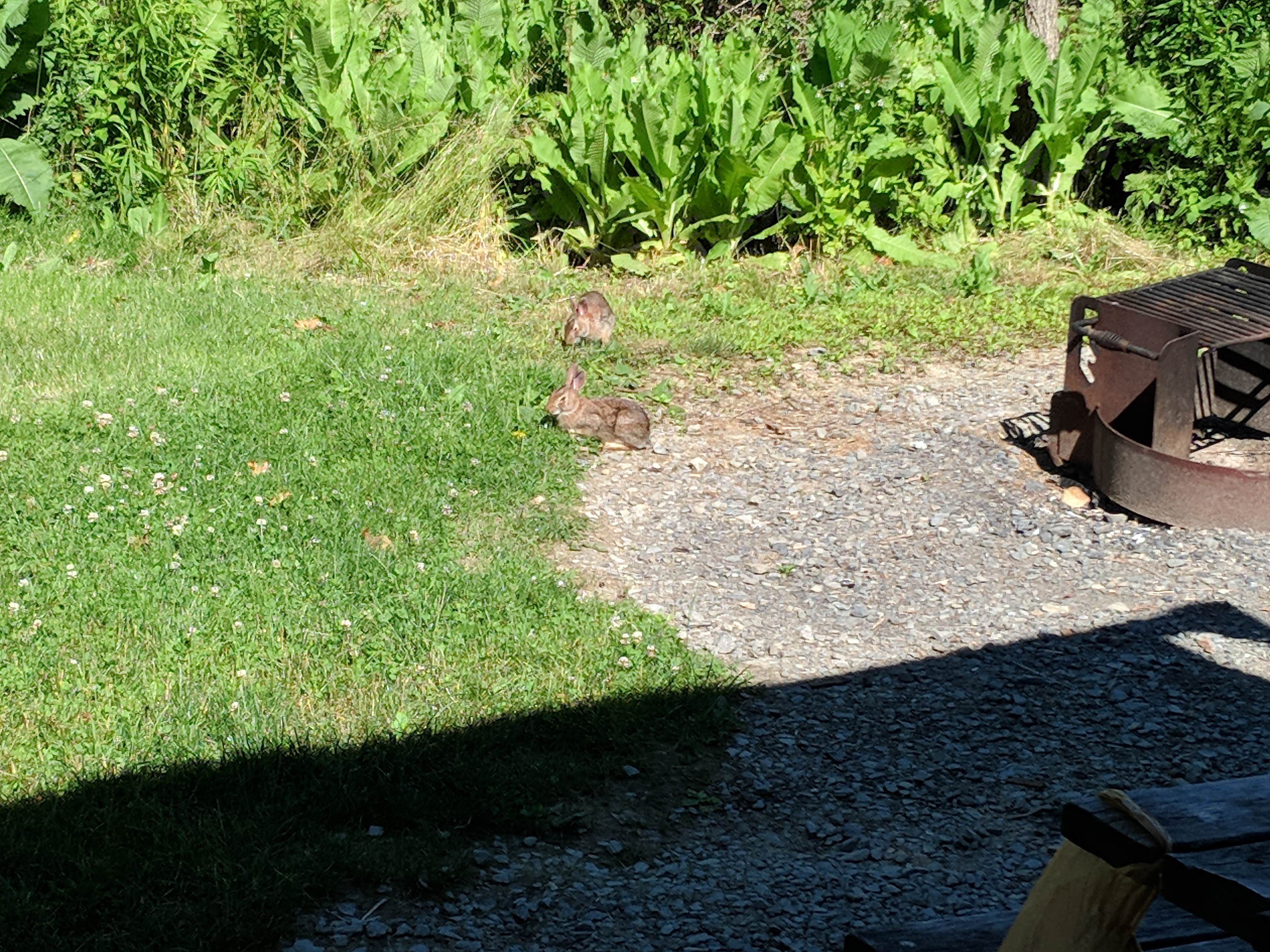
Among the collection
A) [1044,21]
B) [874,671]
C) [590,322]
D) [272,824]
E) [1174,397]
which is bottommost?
[874,671]

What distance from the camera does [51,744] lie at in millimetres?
4195

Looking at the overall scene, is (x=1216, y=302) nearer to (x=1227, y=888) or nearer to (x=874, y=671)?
(x=874, y=671)

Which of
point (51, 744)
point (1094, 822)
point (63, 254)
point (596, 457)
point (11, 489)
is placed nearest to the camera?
point (1094, 822)

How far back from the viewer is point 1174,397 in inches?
249

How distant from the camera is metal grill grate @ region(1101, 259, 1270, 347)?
6.30m

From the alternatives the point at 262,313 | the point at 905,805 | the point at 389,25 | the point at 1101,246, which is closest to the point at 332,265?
the point at 262,313

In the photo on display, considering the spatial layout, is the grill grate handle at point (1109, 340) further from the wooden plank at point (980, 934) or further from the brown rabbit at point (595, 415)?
the wooden plank at point (980, 934)

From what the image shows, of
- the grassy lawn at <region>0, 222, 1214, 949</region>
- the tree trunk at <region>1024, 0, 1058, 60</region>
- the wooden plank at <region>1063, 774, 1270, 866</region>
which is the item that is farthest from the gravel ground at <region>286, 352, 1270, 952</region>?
the tree trunk at <region>1024, 0, 1058, 60</region>

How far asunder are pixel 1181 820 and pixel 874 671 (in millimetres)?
3179

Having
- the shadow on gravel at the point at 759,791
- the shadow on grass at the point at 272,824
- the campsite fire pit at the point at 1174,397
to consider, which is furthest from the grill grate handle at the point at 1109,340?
Result: the shadow on grass at the point at 272,824

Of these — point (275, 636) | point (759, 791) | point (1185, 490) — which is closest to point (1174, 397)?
point (1185, 490)

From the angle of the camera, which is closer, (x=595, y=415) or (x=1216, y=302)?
(x=1216, y=302)

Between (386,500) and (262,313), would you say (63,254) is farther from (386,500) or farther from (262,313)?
(386,500)

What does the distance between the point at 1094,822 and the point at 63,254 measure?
30.2 feet
